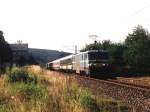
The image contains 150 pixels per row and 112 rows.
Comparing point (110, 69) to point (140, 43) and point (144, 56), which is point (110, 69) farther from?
point (140, 43)

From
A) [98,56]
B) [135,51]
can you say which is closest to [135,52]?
[135,51]

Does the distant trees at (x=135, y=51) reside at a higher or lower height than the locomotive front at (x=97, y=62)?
higher

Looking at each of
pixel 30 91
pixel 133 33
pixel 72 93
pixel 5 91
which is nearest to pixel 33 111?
pixel 72 93

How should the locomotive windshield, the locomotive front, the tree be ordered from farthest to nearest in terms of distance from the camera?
the tree, the locomotive windshield, the locomotive front

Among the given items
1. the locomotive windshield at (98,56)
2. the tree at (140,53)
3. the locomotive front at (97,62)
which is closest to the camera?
the locomotive front at (97,62)

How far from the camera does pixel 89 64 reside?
1383 inches

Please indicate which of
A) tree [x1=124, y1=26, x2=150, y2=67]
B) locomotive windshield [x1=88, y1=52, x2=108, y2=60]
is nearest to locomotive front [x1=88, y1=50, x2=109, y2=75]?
locomotive windshield [x1=88, y1=52, x2=108, y2=60]

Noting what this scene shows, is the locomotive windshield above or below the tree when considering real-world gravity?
below

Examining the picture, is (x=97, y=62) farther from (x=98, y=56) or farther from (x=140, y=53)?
(x=140, y=53)

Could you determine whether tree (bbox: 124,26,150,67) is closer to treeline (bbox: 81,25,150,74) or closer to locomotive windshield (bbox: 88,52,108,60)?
treeline (bbox: 81,25,150,74)

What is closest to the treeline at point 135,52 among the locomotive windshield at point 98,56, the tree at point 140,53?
the tree at point 140,53

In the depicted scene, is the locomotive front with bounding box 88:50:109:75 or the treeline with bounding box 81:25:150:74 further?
the treeline with bounding box 81:25:150:74

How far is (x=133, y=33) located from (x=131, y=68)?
48.6 ft

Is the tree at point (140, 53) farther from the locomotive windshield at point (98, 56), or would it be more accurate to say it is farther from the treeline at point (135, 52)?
the locomotive windshield at point (98, 56)
